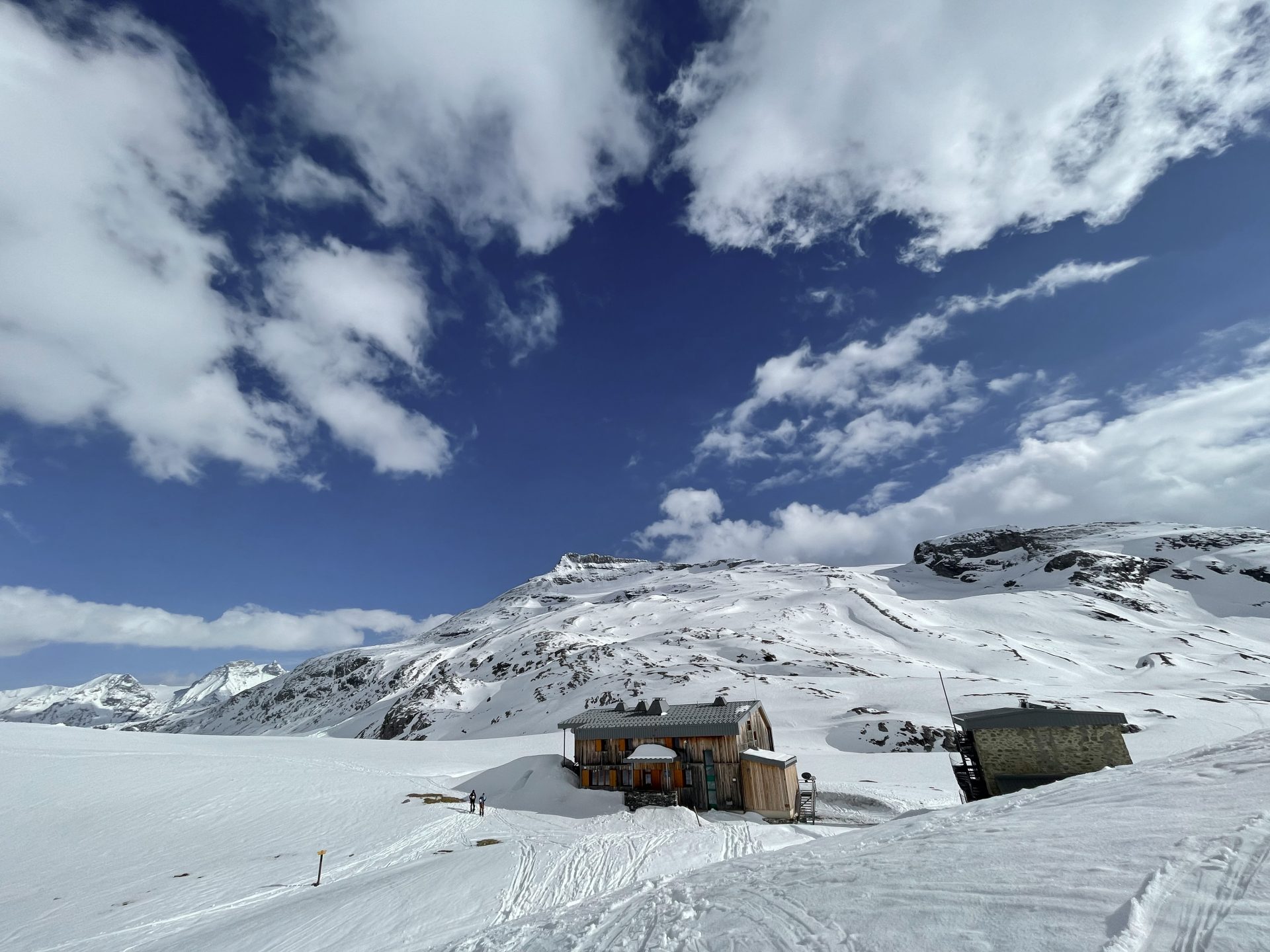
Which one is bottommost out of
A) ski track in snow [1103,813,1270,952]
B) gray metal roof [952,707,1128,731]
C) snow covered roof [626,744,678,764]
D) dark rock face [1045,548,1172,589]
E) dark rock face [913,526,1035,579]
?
snow covered roof [626,744,678,764]

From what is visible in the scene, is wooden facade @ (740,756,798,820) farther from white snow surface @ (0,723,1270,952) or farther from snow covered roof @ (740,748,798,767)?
white snow surface @ (0,723,1270,952)

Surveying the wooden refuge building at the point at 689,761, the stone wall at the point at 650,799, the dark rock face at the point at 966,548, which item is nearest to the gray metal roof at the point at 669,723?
the wooden refuge building at the point at 689,761

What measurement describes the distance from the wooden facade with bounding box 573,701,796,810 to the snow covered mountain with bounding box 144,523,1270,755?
24381 mm

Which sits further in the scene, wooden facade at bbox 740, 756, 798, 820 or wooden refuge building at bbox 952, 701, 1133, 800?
wooden facade at bbox 740, 756, 798, 820

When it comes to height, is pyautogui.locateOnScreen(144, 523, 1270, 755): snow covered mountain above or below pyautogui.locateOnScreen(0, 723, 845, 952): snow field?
above

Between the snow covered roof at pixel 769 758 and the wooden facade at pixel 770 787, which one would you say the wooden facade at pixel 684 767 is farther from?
the snow covered roof at pixel 769 758

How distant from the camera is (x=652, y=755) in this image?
1156 inches

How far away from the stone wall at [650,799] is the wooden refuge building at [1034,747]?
43.4 ft

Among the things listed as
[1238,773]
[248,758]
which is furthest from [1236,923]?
[248,758]

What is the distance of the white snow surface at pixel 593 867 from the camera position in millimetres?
5832

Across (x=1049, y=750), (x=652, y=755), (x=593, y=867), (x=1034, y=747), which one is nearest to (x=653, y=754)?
(x=652, y=755)

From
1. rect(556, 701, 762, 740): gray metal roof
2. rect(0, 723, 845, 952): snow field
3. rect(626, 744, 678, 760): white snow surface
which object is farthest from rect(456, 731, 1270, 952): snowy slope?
rect(626, 744, 678, 760): white snow surface

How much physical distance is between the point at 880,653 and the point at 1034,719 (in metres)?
68.0

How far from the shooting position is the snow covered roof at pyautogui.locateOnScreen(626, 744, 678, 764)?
2920 cm
